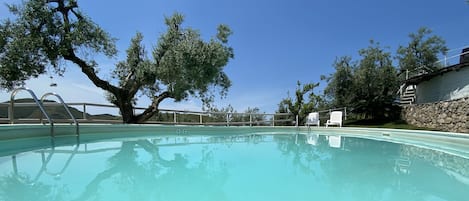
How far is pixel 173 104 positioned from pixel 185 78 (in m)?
2.72

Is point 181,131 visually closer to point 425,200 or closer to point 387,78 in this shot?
point 425,200

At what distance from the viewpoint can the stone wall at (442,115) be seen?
420 inches

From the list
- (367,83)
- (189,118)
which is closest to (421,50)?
(367,83)

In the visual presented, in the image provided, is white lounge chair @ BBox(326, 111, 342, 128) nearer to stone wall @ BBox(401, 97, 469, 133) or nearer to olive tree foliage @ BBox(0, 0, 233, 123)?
stone wall @ BBox(401, 97, 469, 133)

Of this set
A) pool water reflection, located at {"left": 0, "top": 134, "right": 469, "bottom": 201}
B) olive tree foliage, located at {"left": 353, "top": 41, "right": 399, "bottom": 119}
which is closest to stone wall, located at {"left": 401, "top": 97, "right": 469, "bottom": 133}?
olive tree foliage, located at {"left": 353, "top": 41, "right": 399, "bottom": 119}

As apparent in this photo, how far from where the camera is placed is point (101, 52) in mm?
11023

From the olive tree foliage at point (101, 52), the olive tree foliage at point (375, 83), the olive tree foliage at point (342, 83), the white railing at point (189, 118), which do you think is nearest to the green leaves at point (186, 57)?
the olive tree foliage at point (101, 52)

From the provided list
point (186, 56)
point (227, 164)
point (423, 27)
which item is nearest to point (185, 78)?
point (186, 56)

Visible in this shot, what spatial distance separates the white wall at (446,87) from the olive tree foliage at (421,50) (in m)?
2.90

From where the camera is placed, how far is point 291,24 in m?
15.3

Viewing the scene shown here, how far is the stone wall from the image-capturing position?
1066cm

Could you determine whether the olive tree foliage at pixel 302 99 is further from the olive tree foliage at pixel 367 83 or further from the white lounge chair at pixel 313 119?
the white lounge chair at pixel 313 119

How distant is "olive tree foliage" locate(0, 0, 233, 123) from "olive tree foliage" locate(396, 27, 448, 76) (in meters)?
14.6

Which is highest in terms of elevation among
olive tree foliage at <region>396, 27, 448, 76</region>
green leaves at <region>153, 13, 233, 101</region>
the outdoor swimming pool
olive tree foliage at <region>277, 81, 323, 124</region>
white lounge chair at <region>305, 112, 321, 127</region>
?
olive tree foliage at <region>396, 27, 448, 76</region>
